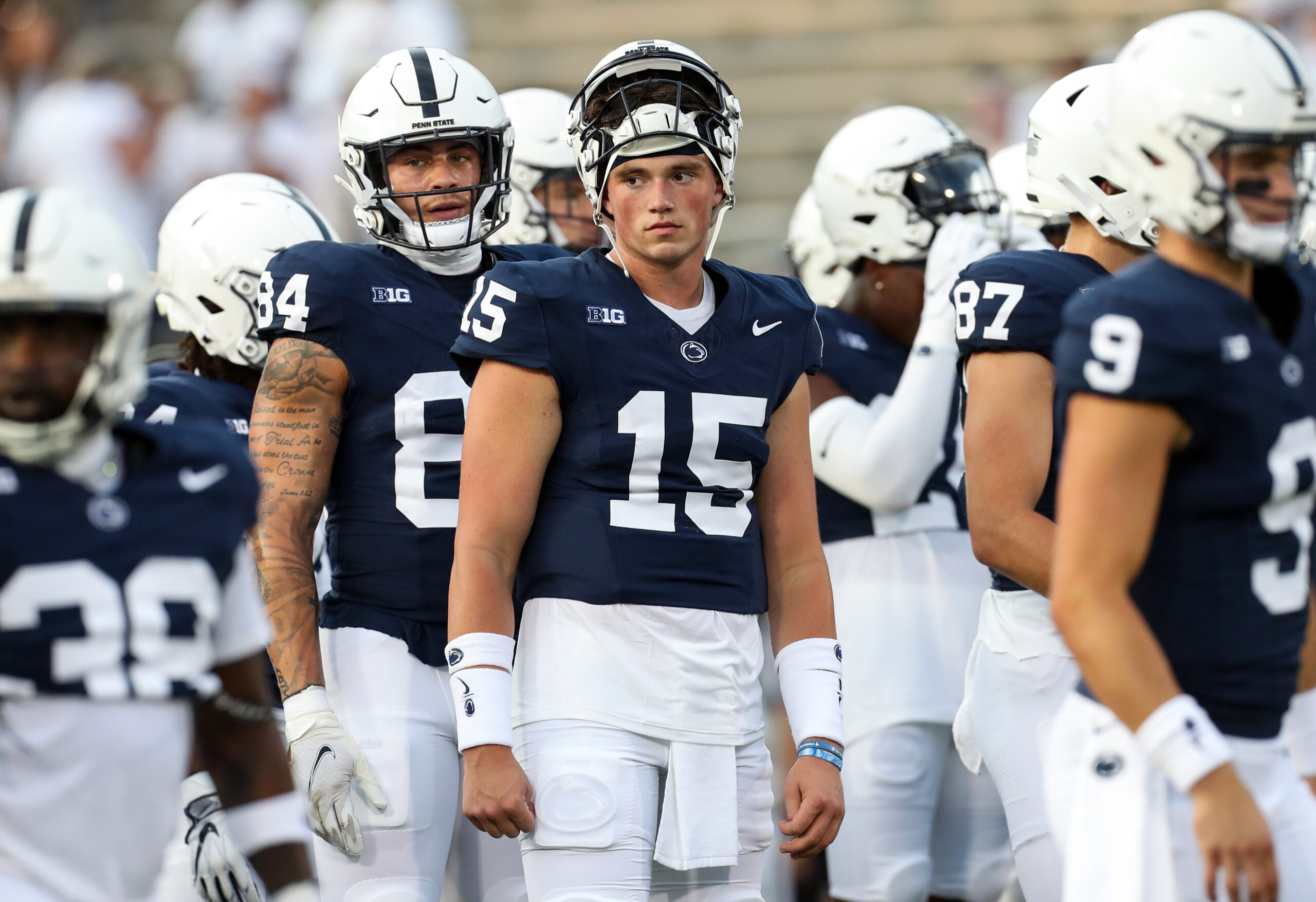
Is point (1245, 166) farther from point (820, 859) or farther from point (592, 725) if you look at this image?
point (820, 859)

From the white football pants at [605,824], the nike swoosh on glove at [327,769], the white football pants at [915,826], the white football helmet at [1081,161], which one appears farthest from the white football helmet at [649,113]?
the white football pants at [915,826]

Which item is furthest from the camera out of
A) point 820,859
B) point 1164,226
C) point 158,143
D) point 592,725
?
point 158,143

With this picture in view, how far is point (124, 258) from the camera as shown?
97.9 inches

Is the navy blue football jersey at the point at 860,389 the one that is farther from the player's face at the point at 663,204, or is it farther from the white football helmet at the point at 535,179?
the player's face at the point at 663,204

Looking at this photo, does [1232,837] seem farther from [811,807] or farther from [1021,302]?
[1021,302]

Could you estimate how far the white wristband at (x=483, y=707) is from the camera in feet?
9.97

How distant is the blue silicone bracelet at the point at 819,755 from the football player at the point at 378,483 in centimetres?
80

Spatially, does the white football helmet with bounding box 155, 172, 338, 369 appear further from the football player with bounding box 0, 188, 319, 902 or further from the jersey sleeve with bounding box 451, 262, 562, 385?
the football player with bounding box 0, 188, 319, 902

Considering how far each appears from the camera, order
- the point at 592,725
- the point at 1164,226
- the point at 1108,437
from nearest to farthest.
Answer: the point at 1108,437
the point at 1164,226
the point at 592,725

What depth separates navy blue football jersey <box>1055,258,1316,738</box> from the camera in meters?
2.43

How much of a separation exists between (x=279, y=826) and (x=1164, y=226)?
1572 millimetres

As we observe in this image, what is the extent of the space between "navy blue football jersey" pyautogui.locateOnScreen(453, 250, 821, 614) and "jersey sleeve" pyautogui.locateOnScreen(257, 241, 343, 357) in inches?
22.2

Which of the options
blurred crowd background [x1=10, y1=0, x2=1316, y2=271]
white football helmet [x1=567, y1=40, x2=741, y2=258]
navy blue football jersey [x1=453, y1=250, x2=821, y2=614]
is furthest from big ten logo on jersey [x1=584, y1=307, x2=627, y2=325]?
blurred crowd background [x1=10, y1=0, x2=1316, y2=271]

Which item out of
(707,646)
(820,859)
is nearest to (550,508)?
(707,646)
